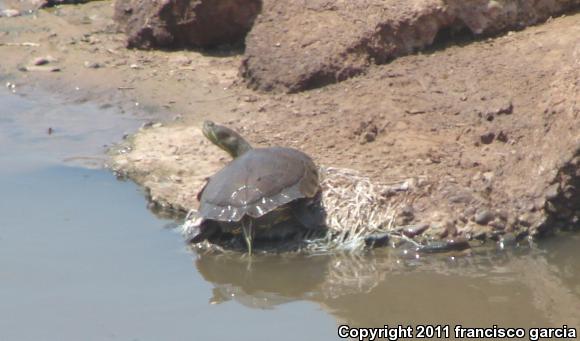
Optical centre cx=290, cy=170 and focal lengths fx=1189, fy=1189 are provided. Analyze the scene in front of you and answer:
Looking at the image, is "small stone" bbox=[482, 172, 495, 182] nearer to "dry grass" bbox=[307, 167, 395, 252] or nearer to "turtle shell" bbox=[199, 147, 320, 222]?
"dry grass" bbox=[307, 167, 395, 252]

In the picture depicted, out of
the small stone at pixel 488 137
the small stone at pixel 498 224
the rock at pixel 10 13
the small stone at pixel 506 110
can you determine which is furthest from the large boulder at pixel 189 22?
Answer: the small stone at pixel 498 224

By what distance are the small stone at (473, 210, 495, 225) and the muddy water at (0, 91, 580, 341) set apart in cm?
19

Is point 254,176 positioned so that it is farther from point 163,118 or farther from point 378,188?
point 163,118

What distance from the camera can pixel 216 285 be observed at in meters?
5.95

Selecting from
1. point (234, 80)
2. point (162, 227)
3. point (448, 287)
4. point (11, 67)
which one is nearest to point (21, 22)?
point (11, 67)

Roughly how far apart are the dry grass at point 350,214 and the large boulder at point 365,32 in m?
1.65

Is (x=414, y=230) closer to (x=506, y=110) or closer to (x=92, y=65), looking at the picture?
(x=506, y=110)

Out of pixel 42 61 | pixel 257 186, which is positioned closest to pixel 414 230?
pixel 257 186

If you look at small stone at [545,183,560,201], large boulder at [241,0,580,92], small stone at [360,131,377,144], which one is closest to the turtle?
small stone at [360,131,377,144]

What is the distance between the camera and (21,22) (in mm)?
11172

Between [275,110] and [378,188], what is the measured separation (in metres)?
1.66

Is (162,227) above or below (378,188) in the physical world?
below

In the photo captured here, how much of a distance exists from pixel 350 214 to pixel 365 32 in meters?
2.21

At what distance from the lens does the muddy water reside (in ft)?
17.6
